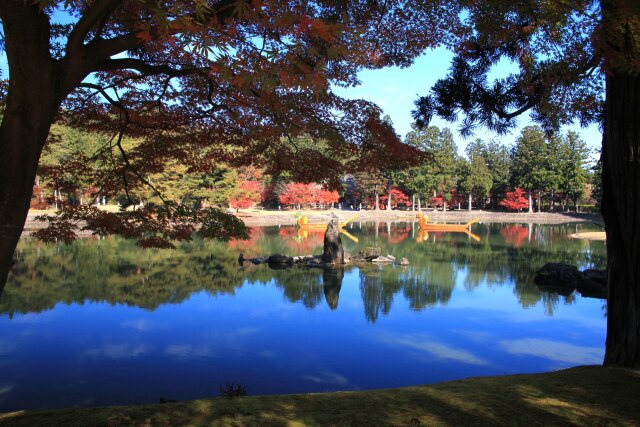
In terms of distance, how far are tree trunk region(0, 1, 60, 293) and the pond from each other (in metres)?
2.95

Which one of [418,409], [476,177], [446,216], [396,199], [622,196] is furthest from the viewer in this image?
[396,199]

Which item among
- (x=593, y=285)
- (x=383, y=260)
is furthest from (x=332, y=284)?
(x=593, y=285)

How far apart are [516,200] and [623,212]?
35.9 metres

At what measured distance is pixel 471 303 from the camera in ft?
29.3

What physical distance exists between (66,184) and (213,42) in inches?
179

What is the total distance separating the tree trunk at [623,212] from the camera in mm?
3289

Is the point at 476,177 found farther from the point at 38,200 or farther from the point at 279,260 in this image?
the point at 38,200

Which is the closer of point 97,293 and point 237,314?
point 237,314

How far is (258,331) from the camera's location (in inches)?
278

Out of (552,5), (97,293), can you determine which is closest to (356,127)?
(552,5)

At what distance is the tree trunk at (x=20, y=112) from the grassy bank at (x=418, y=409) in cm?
111

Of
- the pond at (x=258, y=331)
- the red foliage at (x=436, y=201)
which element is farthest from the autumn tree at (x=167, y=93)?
the red foliage at (x=436, y=201)

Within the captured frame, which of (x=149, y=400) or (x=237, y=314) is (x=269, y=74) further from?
(x=237, y=314)

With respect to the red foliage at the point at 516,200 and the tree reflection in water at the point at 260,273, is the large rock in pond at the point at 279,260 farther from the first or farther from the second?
the red foliage at the point at 516,200
